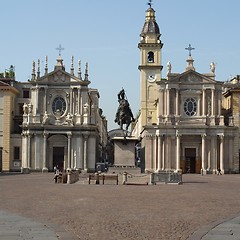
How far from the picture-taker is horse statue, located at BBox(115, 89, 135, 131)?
57.1 metres

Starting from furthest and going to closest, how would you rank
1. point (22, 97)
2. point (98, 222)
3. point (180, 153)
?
point (22, 97), point (180, 153), point (98, 222)

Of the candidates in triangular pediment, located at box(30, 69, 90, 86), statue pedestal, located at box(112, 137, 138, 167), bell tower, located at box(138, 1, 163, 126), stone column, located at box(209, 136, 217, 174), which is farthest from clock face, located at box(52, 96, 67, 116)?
statue pedestal, located at box(112, 137, 138, 167)

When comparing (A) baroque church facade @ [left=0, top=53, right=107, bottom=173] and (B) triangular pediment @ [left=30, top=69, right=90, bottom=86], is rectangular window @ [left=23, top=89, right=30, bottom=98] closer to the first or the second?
(A) baroque church facade @ [left=0, top=53, right=107, bottom=173]

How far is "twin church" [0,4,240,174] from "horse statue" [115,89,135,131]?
941 inches

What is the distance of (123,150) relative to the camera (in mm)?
55312

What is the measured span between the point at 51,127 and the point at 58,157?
4.82 metres

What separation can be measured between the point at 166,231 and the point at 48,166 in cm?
6917

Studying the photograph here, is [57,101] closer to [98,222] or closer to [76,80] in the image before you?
[76,80]

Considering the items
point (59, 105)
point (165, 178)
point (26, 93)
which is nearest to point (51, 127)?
point (59, 105)

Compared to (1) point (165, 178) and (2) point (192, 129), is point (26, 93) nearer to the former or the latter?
(2) point (192, 129)

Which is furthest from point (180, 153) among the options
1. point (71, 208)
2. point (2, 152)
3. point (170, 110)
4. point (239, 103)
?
point (71, 208)

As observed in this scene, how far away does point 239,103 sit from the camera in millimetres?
84562

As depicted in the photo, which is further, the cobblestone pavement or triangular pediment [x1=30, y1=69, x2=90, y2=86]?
triangular pediment [x1=30, y1=69, x2=90, y2=86]

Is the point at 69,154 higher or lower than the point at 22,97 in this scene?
lower
